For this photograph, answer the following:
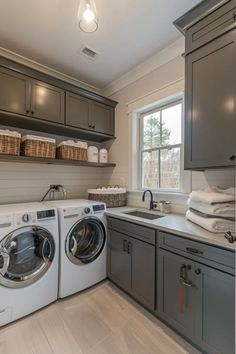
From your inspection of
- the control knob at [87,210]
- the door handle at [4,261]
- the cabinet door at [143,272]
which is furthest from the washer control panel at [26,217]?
the cabinet door at [143,272]

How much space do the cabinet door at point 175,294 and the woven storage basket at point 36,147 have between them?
168 centimetres

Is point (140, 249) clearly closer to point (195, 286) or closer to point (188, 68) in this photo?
point (195, 286)

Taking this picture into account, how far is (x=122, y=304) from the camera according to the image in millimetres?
1932

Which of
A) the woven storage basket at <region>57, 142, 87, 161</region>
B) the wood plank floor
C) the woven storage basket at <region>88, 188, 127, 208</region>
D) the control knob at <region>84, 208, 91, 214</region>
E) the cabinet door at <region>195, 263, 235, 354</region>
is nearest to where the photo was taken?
the cabinet door at <region>195, 263, 235, 354</region>

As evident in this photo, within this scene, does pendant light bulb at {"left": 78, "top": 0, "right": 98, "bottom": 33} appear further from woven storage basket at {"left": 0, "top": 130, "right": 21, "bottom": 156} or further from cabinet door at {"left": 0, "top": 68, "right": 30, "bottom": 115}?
woven storage basket at {"left": 0, "top": 130, "right": 21, "bottom": 156}

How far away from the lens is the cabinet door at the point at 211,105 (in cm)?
136

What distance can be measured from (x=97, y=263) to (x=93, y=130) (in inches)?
70.6

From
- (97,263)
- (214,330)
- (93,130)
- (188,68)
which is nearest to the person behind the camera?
(214,330)

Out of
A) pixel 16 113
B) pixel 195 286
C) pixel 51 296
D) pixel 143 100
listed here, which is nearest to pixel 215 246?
pixel 195 286

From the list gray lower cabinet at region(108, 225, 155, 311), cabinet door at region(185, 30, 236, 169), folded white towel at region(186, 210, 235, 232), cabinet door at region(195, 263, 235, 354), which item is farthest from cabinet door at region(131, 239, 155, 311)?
cabinet door at region(185, 30, 236, 169)

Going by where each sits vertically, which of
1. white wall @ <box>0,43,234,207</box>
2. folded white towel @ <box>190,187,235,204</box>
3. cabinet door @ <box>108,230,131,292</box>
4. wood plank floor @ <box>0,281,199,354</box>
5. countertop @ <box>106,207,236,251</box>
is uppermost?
white wall @ <box>0,43,234,207</box>

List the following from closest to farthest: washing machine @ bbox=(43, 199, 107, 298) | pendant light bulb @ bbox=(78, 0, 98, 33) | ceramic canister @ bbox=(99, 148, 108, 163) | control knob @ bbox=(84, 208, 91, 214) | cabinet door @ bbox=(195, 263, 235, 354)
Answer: cabinet door @ bbox=(195, 263, 235, 354), pendant light bulb @ bbox=(78, 0, 98, 33), washing machine @ bbox=(43, 199, 107, 298), control knob @ bbox=(84, 208, 91, 214), ceramic canister @ bbox=(99, 148, 108, 163)

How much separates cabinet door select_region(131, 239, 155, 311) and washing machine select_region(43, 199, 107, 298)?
0.49 m

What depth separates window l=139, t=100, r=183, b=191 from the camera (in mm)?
2301
